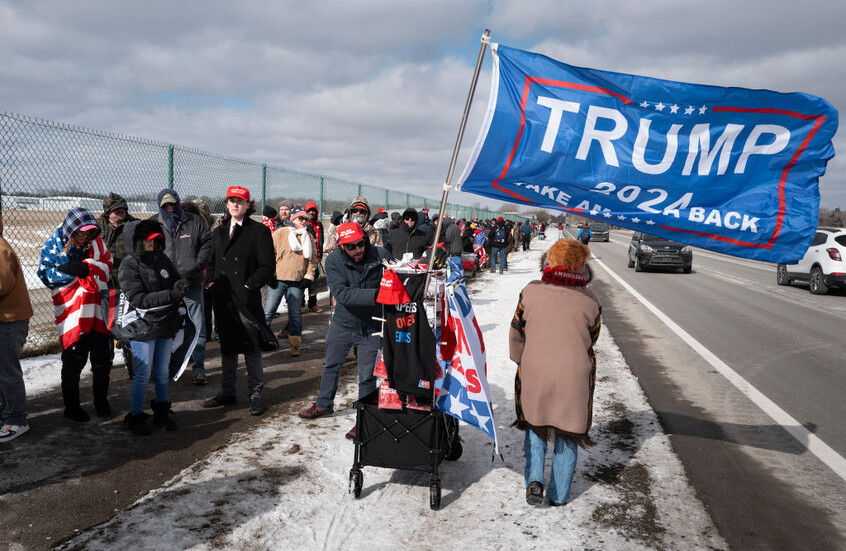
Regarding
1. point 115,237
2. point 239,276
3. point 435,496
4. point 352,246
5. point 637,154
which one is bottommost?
point 435,496

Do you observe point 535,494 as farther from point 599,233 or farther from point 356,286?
point 599,233

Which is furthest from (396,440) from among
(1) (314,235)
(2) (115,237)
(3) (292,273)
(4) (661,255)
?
(4) (661,255)

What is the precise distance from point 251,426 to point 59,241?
2.18 meters

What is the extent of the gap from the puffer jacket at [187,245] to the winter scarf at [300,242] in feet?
5.66

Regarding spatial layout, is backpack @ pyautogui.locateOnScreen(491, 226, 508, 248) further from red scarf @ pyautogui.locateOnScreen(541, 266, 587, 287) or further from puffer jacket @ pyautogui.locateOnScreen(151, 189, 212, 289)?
red scarf @ pyautogui.locateOnScreen(541, 266, 587, 287)

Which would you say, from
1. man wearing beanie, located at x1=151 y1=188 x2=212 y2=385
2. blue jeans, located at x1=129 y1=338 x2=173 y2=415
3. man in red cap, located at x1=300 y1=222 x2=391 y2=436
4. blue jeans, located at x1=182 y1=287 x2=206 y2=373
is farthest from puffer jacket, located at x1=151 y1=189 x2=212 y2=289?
man in red cap, located at x1=300 y1=222 x2=391 y2=436

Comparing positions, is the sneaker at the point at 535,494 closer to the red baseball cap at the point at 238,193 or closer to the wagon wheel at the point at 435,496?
the wagon wheel at the point at 435,496

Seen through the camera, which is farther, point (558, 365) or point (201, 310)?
point (201, 310)

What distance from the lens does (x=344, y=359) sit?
4812mm

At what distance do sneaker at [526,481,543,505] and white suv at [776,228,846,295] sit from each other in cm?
1376

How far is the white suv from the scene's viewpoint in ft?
48.4

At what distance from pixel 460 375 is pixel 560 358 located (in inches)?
25.9

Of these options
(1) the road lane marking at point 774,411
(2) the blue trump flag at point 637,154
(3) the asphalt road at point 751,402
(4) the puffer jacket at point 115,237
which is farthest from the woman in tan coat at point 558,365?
(4) the puffer jacket at point 115,237

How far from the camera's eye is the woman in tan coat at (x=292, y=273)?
735 centimetres
